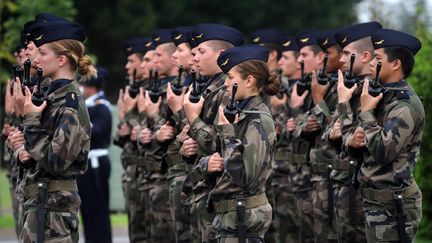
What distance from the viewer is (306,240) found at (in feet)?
37.3

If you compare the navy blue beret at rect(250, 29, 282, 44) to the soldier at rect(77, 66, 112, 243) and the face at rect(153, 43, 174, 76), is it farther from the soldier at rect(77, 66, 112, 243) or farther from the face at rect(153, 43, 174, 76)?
the soldier at rect(77, 66, 112, 243)

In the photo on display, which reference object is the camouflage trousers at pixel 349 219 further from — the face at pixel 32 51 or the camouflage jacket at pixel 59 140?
the face at pixel 32 51

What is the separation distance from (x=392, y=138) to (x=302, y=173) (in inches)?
134

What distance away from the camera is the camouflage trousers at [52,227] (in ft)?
26.8

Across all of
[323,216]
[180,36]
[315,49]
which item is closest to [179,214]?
[323,216]

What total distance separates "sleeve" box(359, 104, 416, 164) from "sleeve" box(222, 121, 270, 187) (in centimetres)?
95

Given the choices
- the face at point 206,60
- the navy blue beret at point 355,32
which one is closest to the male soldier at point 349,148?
the navy blue beret at point 355,32

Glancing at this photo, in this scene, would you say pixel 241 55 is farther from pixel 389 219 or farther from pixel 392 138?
pixel 389 219

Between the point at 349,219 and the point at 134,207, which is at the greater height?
the point at 134,207

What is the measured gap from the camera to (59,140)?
812cm

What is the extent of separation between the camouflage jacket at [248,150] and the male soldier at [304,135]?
296 cm

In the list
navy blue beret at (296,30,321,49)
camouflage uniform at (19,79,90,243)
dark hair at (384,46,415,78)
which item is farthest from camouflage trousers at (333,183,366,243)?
navy blue beret at (296,30,321,49)

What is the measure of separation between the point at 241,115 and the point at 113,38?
27988 millimetres

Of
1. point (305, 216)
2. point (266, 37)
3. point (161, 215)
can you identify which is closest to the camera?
point (305, 216)
